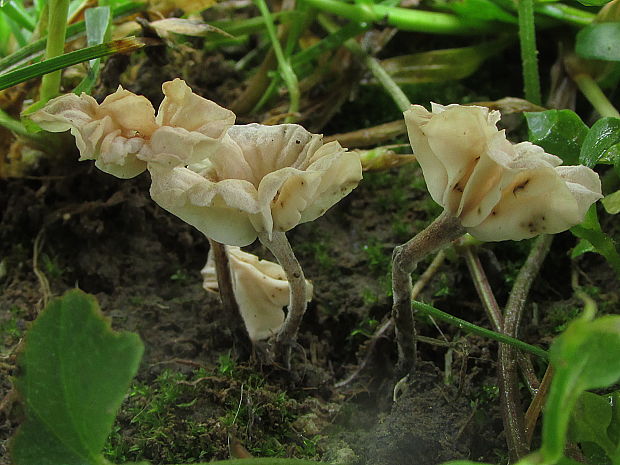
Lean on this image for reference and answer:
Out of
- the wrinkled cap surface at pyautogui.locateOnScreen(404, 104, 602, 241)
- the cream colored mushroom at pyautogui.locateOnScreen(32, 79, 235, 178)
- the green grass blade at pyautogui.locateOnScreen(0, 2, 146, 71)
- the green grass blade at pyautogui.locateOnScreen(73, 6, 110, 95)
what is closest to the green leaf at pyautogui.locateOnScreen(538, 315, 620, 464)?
the wrinkled cap surface at pyautogui.locateOnScreen(404, 104, 602, 241)

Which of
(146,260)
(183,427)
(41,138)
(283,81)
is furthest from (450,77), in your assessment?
(183,427)

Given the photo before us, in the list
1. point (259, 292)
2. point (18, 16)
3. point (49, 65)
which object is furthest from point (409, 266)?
point (18, 16)

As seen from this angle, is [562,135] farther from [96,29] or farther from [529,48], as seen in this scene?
[96,29]

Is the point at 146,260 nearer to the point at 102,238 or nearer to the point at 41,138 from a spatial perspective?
the point at 102,238

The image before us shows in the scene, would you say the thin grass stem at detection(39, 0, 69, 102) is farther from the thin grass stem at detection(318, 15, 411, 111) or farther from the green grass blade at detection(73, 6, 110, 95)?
the thin grass stem at detection(318, 15, 411, 111)

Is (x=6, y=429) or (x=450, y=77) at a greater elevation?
(x=450, y=77)
